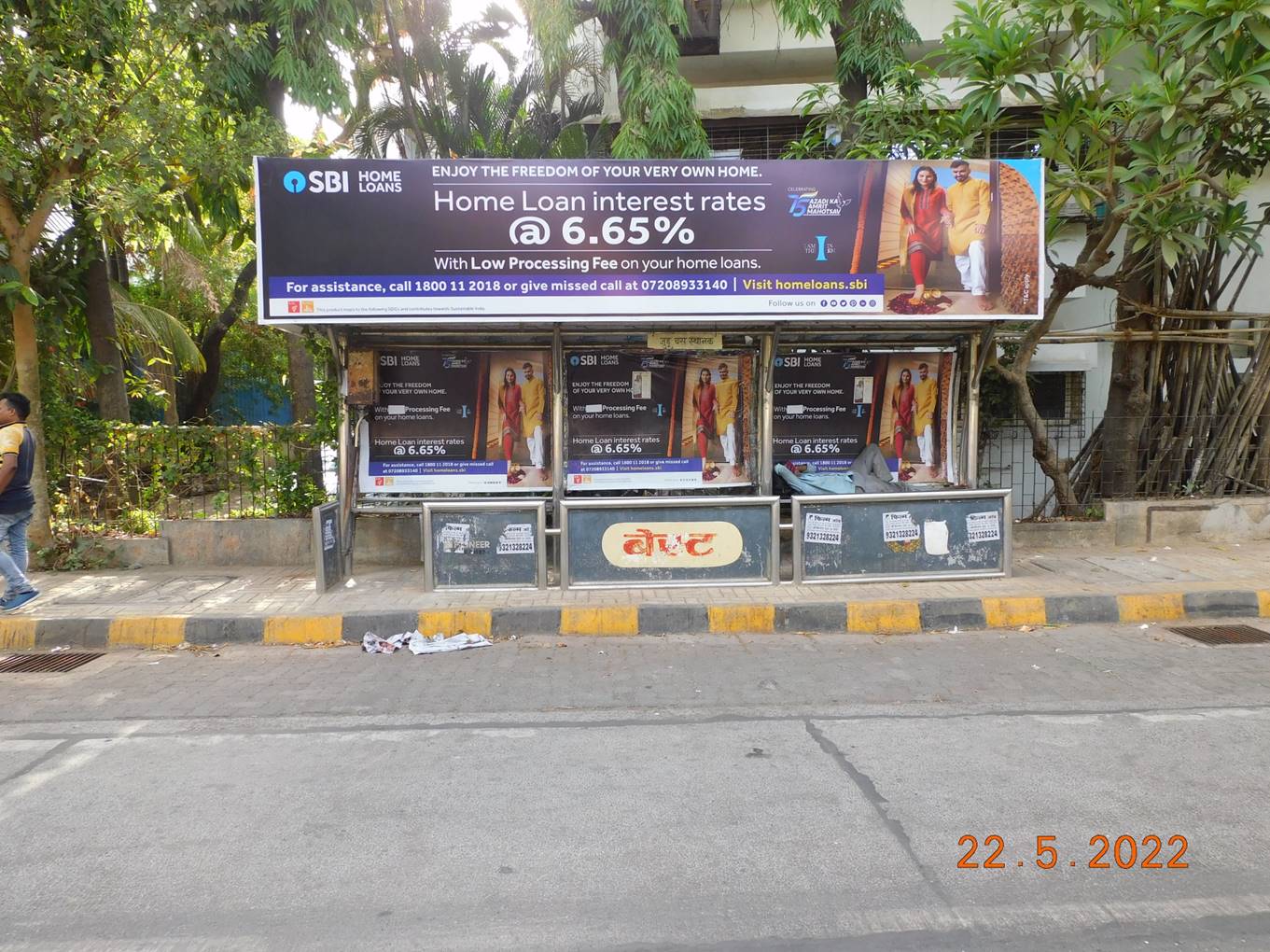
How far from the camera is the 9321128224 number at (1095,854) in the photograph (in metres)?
3.08

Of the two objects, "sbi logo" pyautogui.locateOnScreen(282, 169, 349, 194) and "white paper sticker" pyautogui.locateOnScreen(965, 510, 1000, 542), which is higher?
"sbi logo" pyautogui.locateOnScreen(282, 169, 349, 194)

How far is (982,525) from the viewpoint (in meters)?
7.45

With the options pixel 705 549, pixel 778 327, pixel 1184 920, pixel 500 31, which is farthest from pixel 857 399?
pixel 500 31

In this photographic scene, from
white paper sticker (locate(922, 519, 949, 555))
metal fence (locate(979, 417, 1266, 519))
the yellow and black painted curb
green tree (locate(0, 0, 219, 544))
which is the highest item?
green tree (locate(0, 0, 219, 544))

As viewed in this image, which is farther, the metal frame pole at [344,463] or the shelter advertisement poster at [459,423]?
the shelter advertisement poster at [459,423]

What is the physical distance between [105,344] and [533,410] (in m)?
5.54

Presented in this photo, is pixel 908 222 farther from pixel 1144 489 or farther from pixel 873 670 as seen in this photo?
pixel 1144 489

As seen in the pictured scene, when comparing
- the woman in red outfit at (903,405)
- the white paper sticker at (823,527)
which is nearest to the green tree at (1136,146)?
the woman in red outfit at (903,405)

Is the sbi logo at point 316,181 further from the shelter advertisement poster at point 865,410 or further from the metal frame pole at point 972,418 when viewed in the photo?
the metal frame pole at point 972,418

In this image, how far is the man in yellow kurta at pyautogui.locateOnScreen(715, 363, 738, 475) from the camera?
28.0 ft

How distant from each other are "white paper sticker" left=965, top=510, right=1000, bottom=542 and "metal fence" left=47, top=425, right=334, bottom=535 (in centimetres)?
619

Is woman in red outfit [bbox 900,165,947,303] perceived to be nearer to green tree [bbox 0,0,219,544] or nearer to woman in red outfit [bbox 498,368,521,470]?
woman in red outfit [bbox 498,368,521,470]

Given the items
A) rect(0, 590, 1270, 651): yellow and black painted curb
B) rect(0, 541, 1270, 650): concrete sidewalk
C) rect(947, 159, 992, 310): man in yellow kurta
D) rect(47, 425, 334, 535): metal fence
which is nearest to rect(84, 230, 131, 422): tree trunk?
rect(47, 425, 334, 535): metal fence

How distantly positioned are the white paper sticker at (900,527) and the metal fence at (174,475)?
18.0 feet
